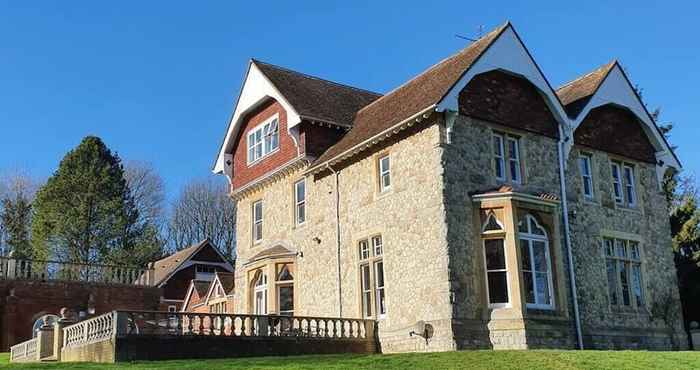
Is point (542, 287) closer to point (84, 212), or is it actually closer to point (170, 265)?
point (170, 265)

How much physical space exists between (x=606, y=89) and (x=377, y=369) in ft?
49.2

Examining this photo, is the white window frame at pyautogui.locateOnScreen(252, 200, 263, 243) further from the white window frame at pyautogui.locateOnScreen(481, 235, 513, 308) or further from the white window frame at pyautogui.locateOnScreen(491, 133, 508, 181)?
the white window frame at pyautogui.locateOnScreen(481, 235, 513, 308)

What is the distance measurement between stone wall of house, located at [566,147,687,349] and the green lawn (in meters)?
5.08

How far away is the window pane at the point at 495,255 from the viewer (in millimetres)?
21062

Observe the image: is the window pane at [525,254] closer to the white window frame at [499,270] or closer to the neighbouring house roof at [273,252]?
the white window frame at [499,270]

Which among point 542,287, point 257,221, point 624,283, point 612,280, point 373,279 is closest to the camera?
point 542,287

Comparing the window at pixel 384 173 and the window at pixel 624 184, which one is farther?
the window at pixel 624 184

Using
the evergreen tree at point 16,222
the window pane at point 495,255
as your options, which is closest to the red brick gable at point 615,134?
the window pane at point 495,255

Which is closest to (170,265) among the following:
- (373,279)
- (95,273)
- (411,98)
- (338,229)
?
(95,273)

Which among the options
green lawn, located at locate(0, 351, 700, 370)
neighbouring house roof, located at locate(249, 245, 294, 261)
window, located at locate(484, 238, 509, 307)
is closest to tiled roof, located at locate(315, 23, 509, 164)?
neighbouring house roof, located at locate(249, 245, 294, 261)

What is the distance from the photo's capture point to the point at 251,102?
97.5ft

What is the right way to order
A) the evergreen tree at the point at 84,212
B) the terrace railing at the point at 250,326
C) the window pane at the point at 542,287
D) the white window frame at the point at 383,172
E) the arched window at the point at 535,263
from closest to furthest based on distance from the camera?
the terrace railing at the point at 250,326, the arched window at the point at 535,263, the window pane at the point at 542,287, the white window frame at the point at 383,172, the evergreen tree at the point at 84,212

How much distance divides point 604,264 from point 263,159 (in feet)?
42.8

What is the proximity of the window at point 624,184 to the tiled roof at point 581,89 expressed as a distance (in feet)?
8.21
